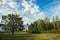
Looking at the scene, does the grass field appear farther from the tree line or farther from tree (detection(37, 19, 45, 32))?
tree (detection(37, 19, 45, 32))

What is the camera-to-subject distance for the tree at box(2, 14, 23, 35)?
48.6ft

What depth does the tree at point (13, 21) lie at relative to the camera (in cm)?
1480

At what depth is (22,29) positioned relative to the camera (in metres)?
15.1

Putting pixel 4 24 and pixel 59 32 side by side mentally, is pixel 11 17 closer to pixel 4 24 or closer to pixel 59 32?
pixel 4 24

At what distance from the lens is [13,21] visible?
15422 mm

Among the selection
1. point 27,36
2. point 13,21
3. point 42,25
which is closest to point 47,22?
point 42,25

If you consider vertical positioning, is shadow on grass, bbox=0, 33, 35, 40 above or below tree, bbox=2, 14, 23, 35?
below

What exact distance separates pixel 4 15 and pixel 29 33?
276 cm

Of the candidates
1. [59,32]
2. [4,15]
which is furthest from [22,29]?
[59,32]

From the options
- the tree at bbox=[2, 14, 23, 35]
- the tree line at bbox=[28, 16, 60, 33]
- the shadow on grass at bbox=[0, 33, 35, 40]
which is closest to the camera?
the shadow on grass at bbox=[0, 33, 35, 40]

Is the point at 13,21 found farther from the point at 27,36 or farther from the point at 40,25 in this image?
the point at 40,25

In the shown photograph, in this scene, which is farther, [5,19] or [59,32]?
[59,32]

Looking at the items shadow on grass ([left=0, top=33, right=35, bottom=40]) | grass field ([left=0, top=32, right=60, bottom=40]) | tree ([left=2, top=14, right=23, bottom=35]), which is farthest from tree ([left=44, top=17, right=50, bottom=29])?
tree ([left=2, top=14, right=23, bottom=35])

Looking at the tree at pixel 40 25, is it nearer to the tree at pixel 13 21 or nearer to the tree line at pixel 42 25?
the tree line at pixel 42 25
